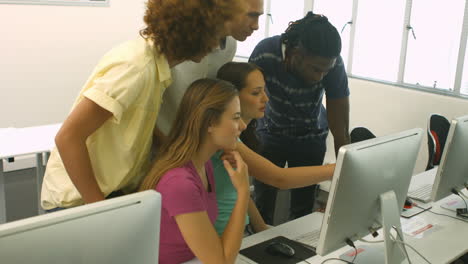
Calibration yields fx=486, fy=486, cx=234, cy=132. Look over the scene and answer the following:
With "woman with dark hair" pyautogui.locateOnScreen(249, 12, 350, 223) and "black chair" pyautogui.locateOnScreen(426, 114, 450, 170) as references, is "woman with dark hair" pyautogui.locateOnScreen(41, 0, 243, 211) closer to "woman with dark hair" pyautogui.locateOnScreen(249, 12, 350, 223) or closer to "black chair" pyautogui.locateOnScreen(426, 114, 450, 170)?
"woman with dark hair" pyautogui.locateOnScreen(249, 12, 350, 223)

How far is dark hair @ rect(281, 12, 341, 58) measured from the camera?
1.98 m

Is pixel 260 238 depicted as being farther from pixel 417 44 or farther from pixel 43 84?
pixel 43 84

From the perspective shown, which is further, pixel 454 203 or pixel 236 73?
pixel 454 203

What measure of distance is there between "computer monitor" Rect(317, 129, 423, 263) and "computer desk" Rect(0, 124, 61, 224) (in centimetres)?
193

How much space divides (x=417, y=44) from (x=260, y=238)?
102 inches

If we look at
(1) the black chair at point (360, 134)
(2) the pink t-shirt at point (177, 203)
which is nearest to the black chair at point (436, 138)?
(1) the black chair at point (360, 134)

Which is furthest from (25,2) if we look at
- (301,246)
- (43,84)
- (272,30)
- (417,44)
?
(301,246)

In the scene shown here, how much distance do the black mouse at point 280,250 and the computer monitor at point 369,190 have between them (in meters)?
0.21

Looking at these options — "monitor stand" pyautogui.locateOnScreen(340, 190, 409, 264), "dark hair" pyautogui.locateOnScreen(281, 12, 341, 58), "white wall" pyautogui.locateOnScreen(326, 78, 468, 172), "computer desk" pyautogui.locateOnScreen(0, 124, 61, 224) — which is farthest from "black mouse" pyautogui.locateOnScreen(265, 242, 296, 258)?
"white wall" pyautogui.locateOnScreen(326, 78, 468, 172)

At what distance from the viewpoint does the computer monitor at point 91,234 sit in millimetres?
781

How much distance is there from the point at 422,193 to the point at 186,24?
1485 mm

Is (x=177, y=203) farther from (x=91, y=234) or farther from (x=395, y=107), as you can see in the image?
(x=395, y=107)

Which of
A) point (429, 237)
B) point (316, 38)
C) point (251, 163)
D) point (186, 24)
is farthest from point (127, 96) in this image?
point (429, 237)

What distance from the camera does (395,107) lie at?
3.75 m
